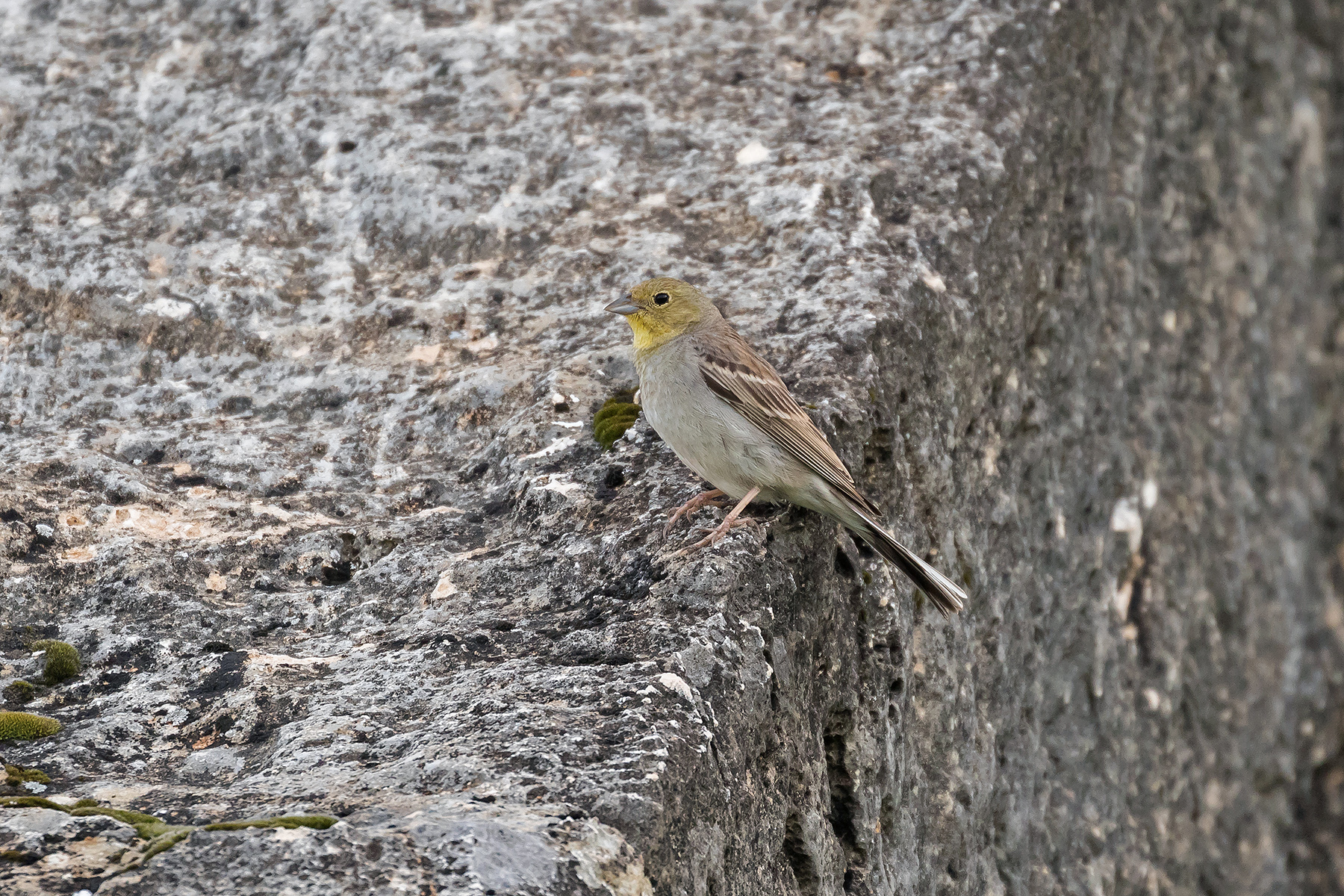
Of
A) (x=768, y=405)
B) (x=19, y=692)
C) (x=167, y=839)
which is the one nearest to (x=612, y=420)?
(x=768, y=405)

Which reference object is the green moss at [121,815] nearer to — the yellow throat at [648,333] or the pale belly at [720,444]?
the pale belly at [720,444]

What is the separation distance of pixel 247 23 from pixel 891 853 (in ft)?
20.9

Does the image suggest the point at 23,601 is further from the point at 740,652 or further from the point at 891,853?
the point at 891,853

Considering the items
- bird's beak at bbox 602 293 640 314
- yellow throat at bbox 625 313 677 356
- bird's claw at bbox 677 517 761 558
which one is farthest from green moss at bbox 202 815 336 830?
bird's beak at bbox 602 293 640 314

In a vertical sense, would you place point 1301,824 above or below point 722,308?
below

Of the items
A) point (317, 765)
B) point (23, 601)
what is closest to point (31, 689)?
point (23, 601)

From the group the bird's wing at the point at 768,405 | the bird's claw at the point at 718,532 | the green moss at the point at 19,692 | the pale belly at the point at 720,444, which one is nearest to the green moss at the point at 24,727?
the green moss at the point at 19,692

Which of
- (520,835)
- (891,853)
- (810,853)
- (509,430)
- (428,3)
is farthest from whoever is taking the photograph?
(428,3)

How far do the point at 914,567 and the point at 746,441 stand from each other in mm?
826

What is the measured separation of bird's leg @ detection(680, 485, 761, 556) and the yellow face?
850mm

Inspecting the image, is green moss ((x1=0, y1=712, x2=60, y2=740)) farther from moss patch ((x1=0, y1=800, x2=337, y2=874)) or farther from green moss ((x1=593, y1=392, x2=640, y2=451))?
green moss ((x1=593, y1=392, x2=640, y2=451))

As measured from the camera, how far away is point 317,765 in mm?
3225

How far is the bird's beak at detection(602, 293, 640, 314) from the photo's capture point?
5.02 m

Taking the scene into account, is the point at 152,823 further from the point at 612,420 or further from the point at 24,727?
the point at 612,420
